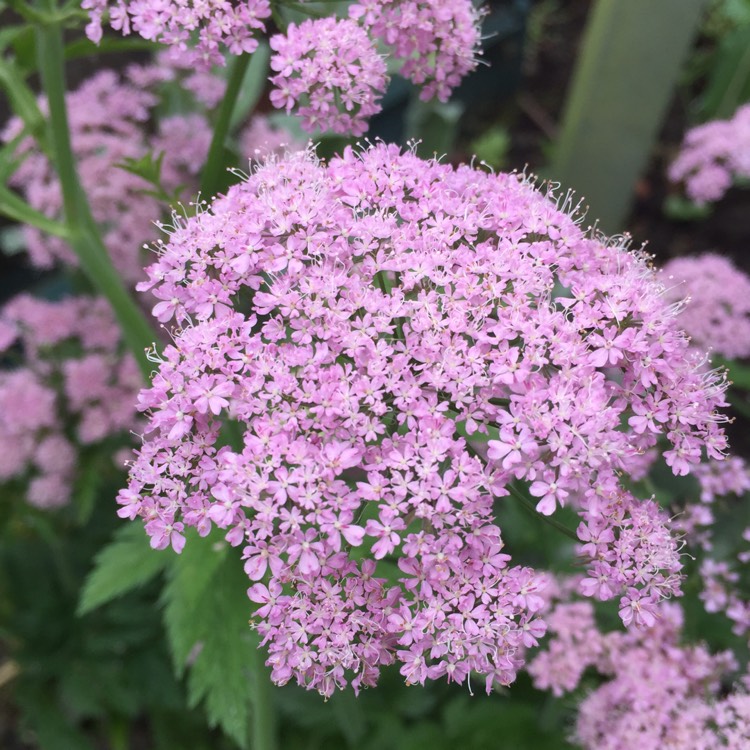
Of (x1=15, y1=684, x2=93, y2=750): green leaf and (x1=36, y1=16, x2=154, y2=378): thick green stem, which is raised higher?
(x1=36, y1=16, x2=154, y2=378): thick green stem

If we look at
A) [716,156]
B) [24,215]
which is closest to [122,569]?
[24,215]

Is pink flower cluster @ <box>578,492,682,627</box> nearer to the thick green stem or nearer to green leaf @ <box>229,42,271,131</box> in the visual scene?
the thick green stem

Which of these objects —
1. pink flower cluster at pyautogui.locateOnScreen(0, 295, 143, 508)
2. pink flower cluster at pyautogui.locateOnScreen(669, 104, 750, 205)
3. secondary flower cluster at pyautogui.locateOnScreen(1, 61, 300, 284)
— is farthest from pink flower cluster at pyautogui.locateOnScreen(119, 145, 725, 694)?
pink flower cluster at pyautogui.locateOnScreen(669, 104, 750, 205)

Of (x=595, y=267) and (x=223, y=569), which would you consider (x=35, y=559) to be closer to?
(x=223, y=569)

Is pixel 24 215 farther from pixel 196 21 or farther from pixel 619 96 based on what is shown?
pixel 619 96

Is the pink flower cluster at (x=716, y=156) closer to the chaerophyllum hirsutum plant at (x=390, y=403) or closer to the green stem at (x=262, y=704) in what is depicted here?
the chaerophyllum hirsutum plant at (x=390, y=403)

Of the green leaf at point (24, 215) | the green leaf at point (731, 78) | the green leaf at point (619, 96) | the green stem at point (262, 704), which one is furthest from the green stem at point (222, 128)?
the green leaf at point (731, 78)
